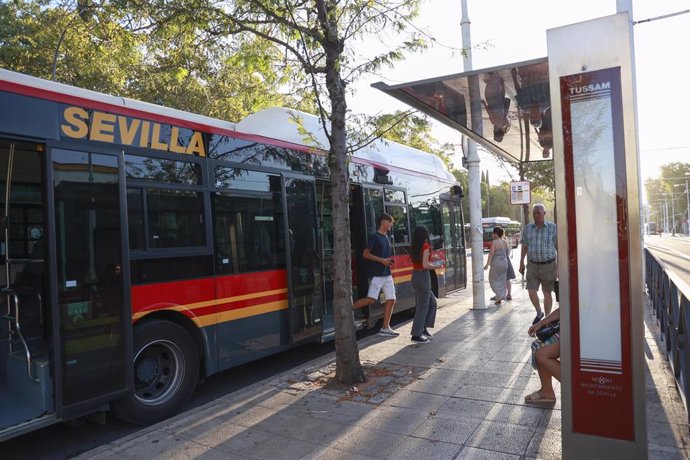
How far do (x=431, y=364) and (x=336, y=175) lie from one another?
2594 mm

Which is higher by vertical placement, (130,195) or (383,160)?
(383,160)

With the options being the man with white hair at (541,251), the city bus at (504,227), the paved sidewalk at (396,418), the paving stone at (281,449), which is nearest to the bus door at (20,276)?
the paved sidewalk at (396,418)

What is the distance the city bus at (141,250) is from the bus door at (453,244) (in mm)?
4999

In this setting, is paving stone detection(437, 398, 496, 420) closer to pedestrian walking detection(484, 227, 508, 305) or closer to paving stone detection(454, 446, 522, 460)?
paving stone detection(454, 446, 522, 460)

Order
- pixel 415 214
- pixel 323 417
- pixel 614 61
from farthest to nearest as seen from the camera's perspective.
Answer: pixel 415 214 < pixel 323 417 < pixel 614 61

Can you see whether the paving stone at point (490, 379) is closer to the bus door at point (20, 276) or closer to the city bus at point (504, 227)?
the bus door at point (20, 276)

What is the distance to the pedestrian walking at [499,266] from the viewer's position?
36.0 ft

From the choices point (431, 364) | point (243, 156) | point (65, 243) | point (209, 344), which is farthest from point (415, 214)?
point (65, 243)

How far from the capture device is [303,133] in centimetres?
582

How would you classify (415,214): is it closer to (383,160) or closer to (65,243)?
(383,160)

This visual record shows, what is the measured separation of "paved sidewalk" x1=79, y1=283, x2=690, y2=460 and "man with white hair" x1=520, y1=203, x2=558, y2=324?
1.56 meters

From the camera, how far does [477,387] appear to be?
17.3ft

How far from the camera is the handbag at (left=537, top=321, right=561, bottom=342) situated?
14.2 feet

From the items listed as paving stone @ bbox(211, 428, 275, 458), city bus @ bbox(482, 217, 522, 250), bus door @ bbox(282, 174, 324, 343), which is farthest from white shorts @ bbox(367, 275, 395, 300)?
city bus @ bbox(482, 217, 522, 250)
